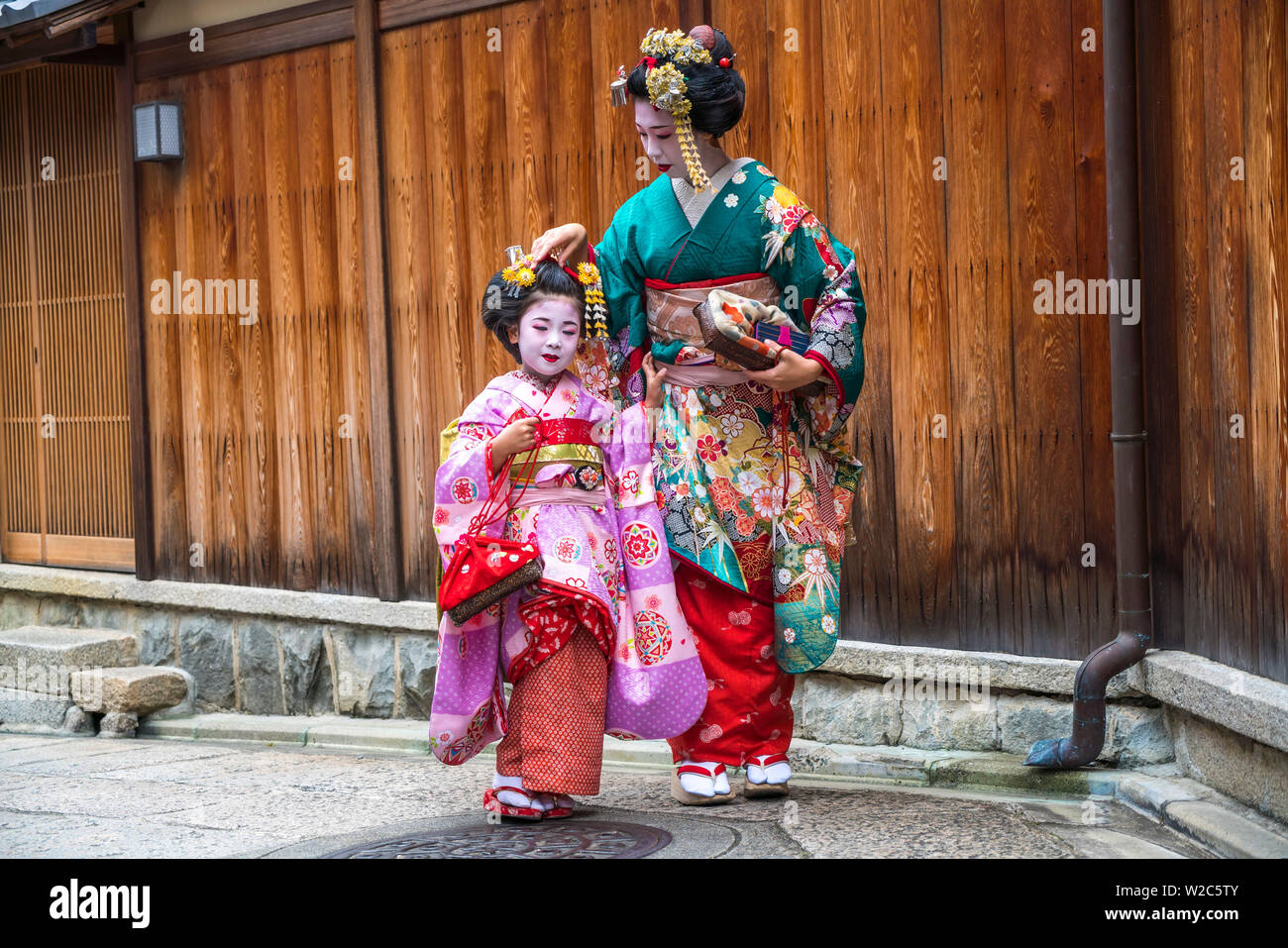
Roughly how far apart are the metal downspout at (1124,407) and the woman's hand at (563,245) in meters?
1.72

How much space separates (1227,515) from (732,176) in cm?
183

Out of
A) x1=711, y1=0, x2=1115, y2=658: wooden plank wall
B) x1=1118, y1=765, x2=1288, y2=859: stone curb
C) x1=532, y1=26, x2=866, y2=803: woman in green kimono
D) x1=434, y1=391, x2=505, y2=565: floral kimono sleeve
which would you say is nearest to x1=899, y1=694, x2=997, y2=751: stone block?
x1=711, y1=0, x2=1115, y2=658: wooden plank wall

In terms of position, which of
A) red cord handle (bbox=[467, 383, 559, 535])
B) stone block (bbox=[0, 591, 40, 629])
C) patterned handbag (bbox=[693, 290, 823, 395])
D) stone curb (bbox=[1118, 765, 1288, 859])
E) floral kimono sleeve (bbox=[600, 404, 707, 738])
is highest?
patterned handbag (bbox=[693, 290, 823, 395])

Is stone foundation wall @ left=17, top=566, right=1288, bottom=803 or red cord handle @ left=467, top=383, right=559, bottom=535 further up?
red cord handle @ left=467, top=383, right=559, bottom=535

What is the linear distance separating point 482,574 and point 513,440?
413 mm

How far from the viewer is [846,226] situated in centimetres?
546

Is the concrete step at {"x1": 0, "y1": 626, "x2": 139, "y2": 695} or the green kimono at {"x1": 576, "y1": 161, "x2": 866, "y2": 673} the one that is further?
the concrete step at {"x1": 0, "y1": 626, "x2": 139, "y2": 695}

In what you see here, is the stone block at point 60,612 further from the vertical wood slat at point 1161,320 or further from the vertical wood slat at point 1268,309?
the vertical wood slat at point 1268,309

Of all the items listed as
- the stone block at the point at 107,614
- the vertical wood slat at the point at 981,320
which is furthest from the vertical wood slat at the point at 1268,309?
the stone block at the point at 107,614

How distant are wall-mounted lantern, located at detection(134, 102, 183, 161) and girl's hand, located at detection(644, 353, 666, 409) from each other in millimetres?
4146

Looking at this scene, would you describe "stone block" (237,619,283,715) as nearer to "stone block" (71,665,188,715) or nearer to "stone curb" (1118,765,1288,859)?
"stone block" (71,665,188,715)

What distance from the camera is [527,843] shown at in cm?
418

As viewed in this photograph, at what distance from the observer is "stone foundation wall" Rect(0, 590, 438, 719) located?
22.4ft

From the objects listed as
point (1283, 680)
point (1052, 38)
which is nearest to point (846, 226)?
point (1052, 38)
